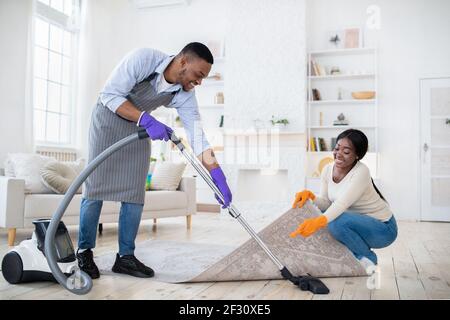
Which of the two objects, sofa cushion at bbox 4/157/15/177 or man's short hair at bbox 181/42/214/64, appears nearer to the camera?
man's short hair at bbox 181/42/214/64

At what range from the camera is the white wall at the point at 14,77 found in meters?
4.70

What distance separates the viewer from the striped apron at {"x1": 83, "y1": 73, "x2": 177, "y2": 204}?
2096 mm

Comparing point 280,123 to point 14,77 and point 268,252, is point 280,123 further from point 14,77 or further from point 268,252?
point 268,252

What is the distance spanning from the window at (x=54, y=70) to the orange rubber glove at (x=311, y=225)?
4279 millimetres

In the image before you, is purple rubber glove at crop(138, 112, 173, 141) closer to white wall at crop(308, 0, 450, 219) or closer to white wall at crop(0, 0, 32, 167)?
white wall at crop(0, 0, 32, 167)

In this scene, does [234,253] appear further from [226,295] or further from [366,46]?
[366,46]

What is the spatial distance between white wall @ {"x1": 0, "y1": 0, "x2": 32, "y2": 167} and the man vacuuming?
9.99 ft

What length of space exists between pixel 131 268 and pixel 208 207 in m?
4.01

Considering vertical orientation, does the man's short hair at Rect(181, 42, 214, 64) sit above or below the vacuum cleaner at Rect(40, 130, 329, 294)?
above

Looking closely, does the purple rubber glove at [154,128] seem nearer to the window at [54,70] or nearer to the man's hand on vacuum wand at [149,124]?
the man's hand on vacuum wand at [149,124]

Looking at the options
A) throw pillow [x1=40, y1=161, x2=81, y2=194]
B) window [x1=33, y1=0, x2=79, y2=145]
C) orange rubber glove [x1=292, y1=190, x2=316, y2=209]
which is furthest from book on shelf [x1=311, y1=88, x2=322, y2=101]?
orange rubber glove [x1=292, y1=190, x2=316, y2=209]

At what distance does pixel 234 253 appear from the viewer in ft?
6.73

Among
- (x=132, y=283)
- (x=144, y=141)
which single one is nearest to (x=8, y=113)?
Result: (x=144, y=141)
